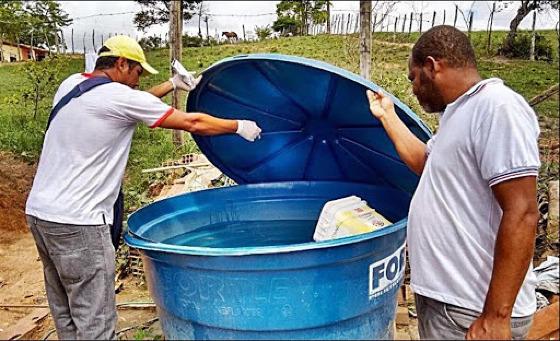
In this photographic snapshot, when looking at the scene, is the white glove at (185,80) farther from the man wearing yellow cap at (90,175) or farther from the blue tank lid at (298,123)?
the man wearing yellow cap at (90,175)

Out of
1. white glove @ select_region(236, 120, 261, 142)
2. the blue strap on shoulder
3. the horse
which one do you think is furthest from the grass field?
the horse

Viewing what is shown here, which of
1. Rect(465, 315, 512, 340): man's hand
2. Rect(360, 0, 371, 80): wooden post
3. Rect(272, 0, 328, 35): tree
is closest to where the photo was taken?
Rect(465, 315, 512, 340): man's hand

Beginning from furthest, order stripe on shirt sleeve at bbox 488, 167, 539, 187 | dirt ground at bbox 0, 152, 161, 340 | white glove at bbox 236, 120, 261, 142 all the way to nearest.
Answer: dirt ground at bbox 0, 152, 161, 340, white glove at bbox 236, 120, 261, 142, stripe on shirt sleeve at bbox 488, 167, 539, 187

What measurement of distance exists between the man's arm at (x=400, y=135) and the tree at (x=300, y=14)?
1149 cm

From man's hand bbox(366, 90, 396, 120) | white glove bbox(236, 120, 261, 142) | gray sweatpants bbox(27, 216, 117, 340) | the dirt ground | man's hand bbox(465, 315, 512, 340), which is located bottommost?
the dirt ground

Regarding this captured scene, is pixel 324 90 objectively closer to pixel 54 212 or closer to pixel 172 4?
pixel 54 212

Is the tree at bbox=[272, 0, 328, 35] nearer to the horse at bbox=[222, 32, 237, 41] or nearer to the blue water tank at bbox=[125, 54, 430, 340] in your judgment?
the horse at bbox=[222, 32, 237, 41]

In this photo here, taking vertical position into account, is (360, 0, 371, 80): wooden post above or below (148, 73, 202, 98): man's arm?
above

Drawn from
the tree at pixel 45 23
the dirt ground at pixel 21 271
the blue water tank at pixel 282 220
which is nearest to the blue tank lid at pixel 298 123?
the blue water tank at pixel 282 220

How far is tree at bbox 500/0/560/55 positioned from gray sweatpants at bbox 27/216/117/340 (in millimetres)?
5665

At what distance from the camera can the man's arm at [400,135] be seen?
226 centimetres

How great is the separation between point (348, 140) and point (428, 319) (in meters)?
1.64

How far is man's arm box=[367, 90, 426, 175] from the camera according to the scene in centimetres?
226

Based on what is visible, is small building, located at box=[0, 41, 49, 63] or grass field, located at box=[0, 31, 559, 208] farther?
small building, located at box=[0, 41, 49, 63]
